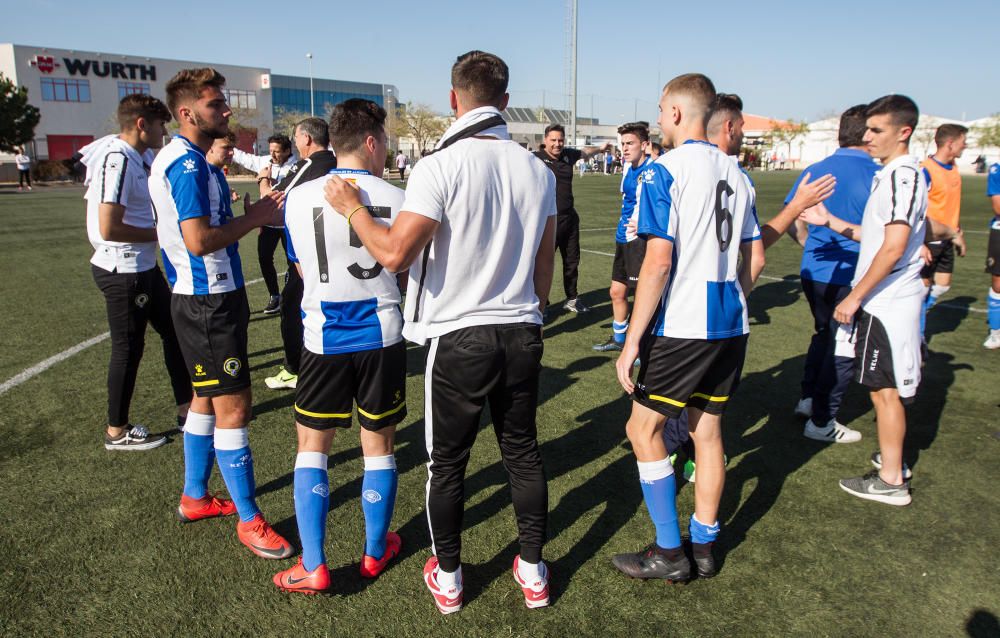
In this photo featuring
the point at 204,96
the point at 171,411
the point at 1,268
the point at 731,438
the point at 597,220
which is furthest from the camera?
the point at 597,220

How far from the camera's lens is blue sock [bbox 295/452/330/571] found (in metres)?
2.89

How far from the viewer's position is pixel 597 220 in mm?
19172

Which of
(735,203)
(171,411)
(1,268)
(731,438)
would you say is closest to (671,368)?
(735,203)

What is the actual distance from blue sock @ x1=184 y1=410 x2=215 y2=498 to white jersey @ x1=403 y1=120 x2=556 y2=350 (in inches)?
61.3

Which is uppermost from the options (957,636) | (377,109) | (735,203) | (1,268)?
(377,109)

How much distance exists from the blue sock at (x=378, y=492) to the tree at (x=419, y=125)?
71.2 m

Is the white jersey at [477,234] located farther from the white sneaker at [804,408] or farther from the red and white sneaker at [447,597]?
the white sneaker at [804,408]

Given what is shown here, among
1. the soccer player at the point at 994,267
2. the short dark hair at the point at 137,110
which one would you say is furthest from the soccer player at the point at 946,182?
the short dark hair at the point at 137,110

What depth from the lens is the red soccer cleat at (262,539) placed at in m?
3.19

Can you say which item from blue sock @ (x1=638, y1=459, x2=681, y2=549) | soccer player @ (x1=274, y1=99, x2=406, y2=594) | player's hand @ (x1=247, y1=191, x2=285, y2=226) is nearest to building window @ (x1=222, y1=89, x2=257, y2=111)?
player's hand @ (x1=247, y1=191, x2=285, y2=226)

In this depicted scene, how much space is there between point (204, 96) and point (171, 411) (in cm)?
287

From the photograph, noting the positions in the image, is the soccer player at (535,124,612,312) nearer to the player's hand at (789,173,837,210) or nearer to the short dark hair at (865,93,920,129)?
the short dark hair at (865,93,920,129)

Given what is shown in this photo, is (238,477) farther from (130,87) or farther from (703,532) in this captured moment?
(130,87)

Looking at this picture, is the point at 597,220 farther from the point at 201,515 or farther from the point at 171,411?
the point at 201,515
